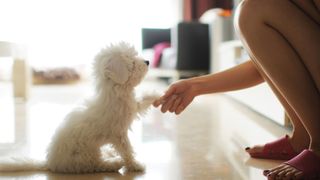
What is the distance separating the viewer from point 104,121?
1.03m

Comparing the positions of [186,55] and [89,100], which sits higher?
[186,55]

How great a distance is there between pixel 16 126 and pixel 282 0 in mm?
1331

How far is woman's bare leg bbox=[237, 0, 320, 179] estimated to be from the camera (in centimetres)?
94

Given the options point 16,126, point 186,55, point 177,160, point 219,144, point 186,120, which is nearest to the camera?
point 177,160

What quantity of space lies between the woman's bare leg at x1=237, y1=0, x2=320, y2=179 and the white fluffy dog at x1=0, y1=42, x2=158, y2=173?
1.06 feet

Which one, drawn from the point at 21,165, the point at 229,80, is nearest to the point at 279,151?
the point at 229,80

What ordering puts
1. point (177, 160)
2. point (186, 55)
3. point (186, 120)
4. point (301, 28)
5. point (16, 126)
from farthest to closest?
point (186, 55)
point (186, 120)
point (16, 126)
point (177, 160)
point (301, 28)


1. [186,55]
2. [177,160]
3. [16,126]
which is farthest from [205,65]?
[177,160]

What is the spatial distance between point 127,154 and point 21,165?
1.00 feet

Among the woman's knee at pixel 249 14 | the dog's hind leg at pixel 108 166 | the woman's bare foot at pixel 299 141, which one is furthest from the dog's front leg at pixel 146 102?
the woman's bare foot at pixel 299 141

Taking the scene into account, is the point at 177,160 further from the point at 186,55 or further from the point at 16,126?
the point at 186,55

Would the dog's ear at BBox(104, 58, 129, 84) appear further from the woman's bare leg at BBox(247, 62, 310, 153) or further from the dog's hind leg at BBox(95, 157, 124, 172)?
the woman's bare leg at BBox(247, 62, 310, 153)

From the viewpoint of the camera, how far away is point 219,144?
55.9 inches

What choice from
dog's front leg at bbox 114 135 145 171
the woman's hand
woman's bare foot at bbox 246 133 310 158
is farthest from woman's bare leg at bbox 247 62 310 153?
dog's front leg at bbox 114 135 145 171
